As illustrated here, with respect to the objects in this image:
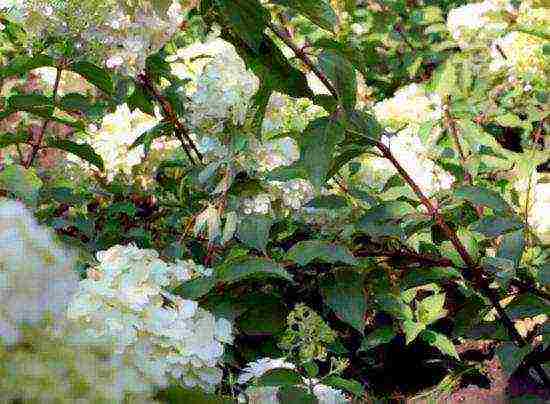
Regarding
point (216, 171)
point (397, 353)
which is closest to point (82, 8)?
point (216, 171)

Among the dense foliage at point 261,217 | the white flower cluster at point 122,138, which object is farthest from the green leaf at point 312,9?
the white flower cluster at point 122,138

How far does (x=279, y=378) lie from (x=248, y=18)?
0.62 metres

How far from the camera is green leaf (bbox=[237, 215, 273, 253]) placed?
2.10m

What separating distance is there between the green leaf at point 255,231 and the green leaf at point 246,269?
0.10m

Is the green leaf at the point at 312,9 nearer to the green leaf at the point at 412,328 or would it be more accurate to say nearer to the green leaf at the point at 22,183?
the green leaf at the point at 22,183

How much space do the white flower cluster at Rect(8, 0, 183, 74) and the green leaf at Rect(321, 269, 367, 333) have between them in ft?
2.27

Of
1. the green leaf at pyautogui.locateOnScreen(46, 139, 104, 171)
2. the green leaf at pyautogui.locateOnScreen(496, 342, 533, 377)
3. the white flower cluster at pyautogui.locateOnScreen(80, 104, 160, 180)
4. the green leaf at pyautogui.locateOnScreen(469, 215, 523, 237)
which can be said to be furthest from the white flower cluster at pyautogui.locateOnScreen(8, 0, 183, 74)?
the green leaf at pyautogui.locateOnScreen(496, 342, 533, 377)

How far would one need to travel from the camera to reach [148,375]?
770 millimetres

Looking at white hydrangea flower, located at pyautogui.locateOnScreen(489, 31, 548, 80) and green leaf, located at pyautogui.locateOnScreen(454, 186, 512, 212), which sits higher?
white hydrangea flower, located at pyautogui.locateOnScreen(489, 31, 548, 80)

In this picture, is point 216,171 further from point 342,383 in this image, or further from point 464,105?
point 464,105

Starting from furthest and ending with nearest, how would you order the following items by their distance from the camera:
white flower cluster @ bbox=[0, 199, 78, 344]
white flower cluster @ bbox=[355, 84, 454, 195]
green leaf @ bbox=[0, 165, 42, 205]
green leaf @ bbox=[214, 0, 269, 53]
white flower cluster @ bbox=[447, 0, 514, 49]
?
white flower cluster @ bbox=[447, 0, 514, 49] < white flower cluster @ bbox=[355, 84, 454, 195] < green leaf @ bbox=[0, 165, 42, 205] < green leaf @ bbox=[214, 0, 269, 53] < white flower cluster @ bbox=[0, 199, 78, 344]

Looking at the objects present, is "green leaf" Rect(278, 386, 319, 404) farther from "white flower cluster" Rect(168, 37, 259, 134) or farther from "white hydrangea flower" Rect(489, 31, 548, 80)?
"white hydrangea flower" Rect(489, 31, 548, 80)

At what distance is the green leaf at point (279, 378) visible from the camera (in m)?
1.69

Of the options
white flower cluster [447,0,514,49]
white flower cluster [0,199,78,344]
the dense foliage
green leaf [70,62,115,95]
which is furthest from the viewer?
white flower cluster [447,0,514,49]
